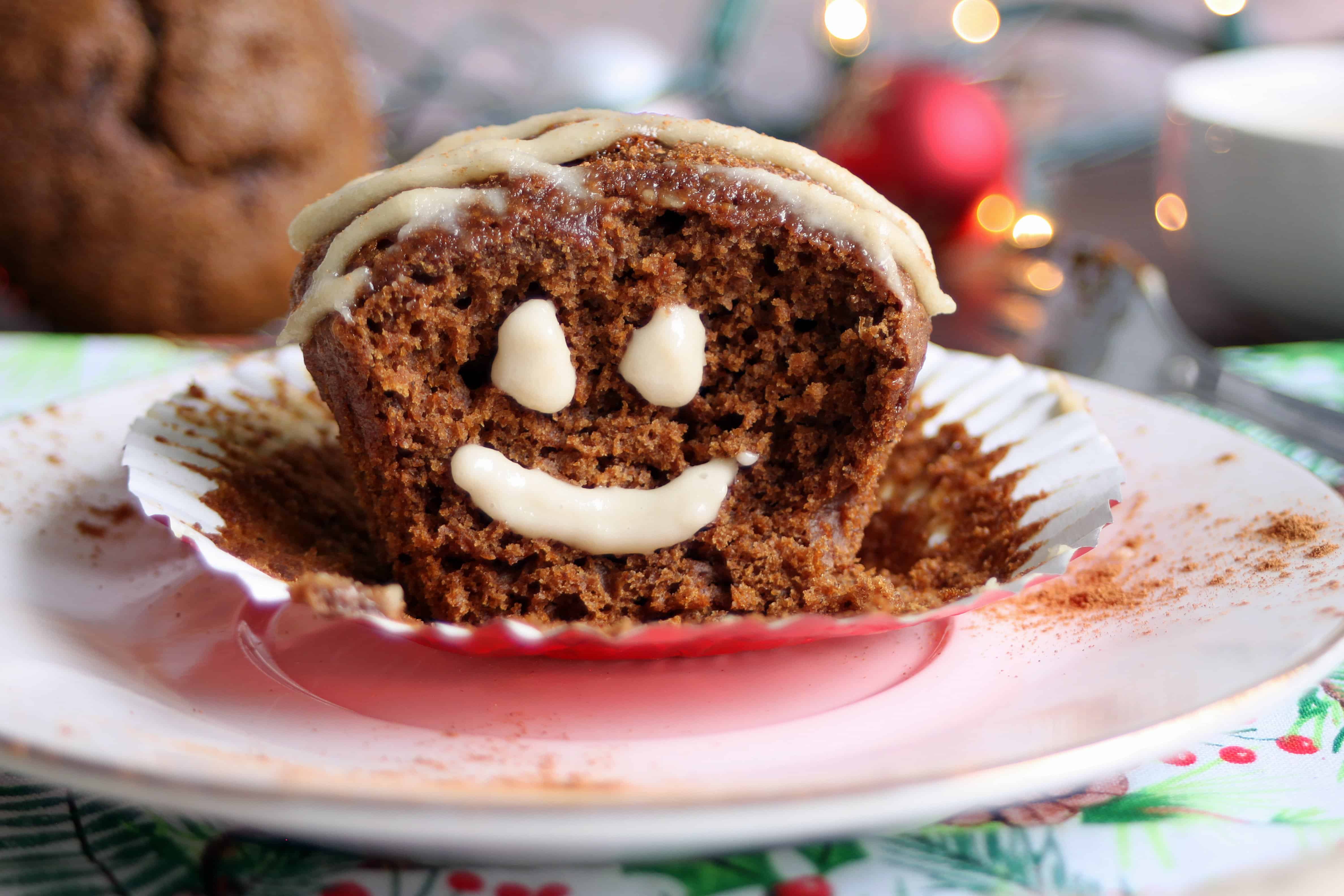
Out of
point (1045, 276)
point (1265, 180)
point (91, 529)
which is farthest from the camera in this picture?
point (1045, 276)

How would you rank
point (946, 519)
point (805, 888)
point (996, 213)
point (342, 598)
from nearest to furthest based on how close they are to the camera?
1. point (805, 888)
2. point (342, 598)
3. point (946, 519)
4. point (996, 213)

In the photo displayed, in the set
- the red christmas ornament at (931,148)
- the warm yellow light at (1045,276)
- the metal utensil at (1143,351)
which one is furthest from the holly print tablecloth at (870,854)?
the red christmas ornament at (931,148)

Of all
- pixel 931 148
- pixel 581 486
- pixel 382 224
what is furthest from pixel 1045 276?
pixel 382 224

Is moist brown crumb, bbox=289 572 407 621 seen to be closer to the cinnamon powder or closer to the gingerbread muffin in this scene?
the gingerbread muffin

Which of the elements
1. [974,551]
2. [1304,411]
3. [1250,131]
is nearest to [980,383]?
[974,551]

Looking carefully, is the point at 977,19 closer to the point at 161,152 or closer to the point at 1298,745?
the point at 161,152

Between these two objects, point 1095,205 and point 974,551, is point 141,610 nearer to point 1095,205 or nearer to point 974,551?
point 974,551
